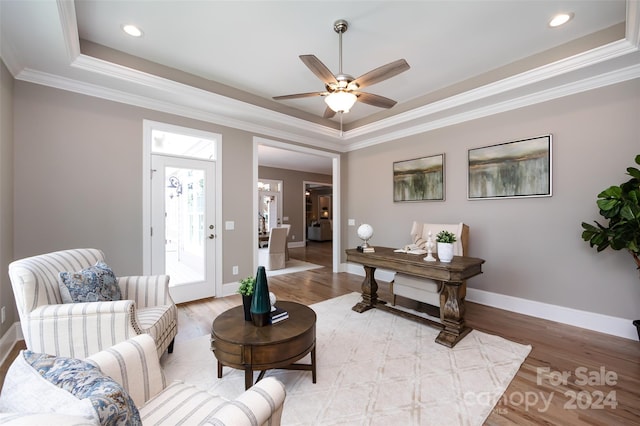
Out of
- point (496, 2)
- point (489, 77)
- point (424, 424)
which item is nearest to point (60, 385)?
point (424, 424)

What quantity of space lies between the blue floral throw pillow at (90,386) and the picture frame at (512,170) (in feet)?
13.7

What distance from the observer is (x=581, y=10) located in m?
2.42

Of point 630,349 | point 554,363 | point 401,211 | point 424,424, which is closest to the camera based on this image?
point 424,424

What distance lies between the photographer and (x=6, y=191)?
256 centimetres

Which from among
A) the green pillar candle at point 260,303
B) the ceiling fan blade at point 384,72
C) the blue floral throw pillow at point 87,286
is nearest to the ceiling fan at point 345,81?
the ceiling fan blade at point 384,72

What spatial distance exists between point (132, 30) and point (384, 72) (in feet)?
8.20

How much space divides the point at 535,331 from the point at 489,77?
3059 millimetres

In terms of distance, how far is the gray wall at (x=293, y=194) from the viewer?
9.57 m

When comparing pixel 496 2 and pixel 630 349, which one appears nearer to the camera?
pixel 496 2

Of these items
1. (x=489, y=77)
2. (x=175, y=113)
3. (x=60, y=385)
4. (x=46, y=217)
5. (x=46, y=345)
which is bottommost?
(x=46, y=345)

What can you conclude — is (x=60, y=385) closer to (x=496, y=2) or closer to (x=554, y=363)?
(x=554, y=363)

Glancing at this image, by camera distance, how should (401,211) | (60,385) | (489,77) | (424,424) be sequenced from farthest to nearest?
(401,211), (489,77), (424,424), (60,385)

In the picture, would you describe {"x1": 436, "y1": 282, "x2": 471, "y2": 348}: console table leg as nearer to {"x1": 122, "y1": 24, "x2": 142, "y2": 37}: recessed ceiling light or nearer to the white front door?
the white front door

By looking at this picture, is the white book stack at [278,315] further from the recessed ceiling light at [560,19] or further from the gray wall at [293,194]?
the gray wall at [293,194]
